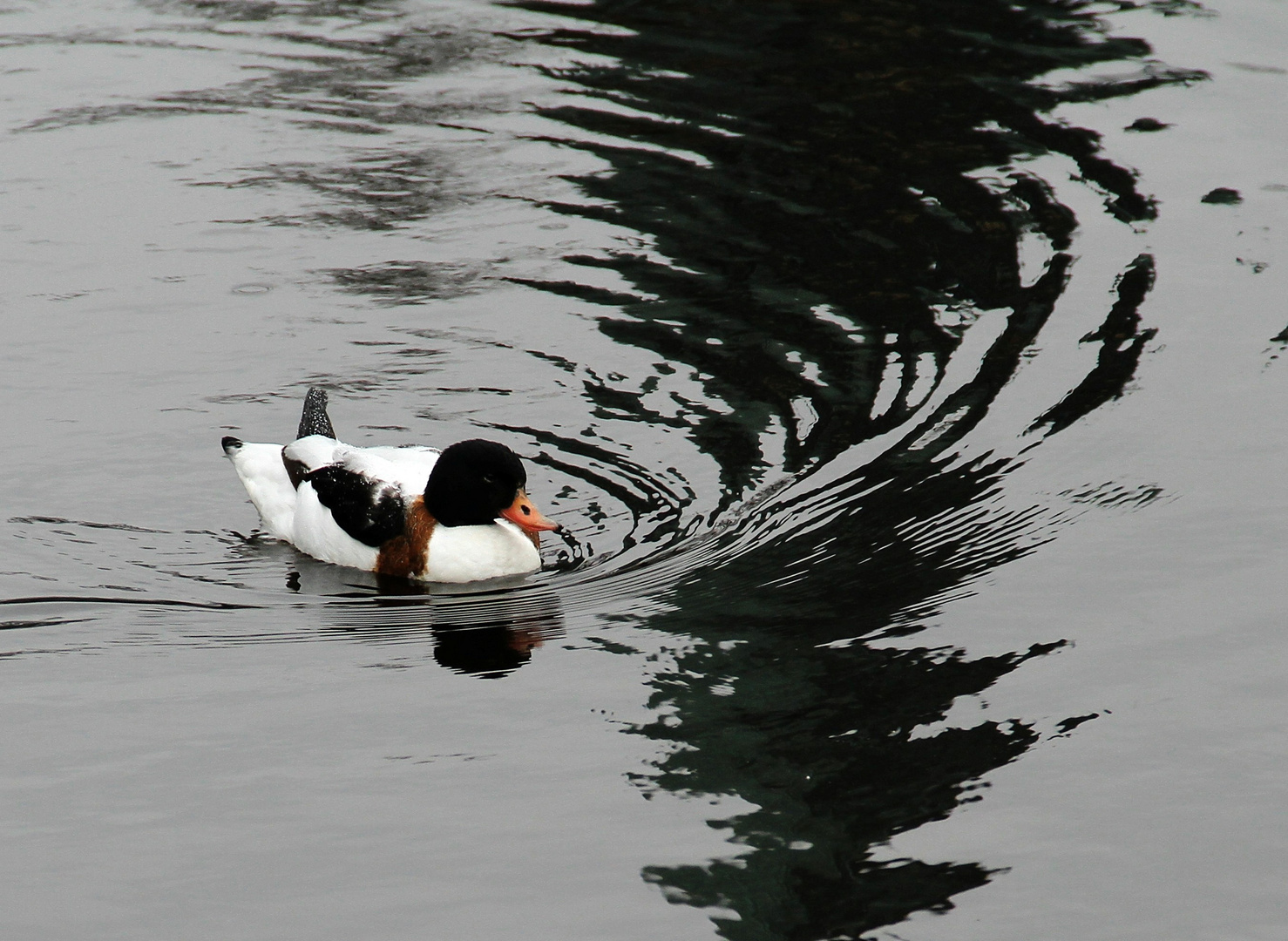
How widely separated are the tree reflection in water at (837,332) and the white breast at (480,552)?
3.17ft

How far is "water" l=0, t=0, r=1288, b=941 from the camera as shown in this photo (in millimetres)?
5871

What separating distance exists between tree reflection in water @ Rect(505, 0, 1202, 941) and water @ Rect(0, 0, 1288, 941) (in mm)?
34

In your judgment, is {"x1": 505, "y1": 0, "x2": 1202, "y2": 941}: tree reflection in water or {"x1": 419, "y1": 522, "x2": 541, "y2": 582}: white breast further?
{"x1": 419, "y1": 522, "x2": 541, "y2": 582}: white breast

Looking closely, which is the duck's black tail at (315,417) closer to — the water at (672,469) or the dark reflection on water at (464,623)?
the water at (672,469)

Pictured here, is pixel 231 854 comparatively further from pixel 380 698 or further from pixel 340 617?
pixel 340 617

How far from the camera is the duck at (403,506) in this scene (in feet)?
27.5

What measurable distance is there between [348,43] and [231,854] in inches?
473

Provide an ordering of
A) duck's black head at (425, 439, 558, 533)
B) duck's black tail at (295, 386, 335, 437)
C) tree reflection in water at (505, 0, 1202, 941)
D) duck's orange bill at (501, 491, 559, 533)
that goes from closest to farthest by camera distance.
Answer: tree reflection in water at (505, 0, 1202, 941) → duck's orange bill at (501, 491, 559, 533) → duck's black head at (425, 439, 558, 533) → duck's black tail at (295, 386, 335, 437)

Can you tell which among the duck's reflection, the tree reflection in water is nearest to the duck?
the duck's reflection

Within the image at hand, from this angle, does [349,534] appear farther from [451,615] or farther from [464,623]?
[464,623]

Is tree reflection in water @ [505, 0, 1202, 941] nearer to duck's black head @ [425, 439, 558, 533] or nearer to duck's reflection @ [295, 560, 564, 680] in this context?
duck's reflection @ [295, 560, 564, 680]

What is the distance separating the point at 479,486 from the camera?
8375 millimetres

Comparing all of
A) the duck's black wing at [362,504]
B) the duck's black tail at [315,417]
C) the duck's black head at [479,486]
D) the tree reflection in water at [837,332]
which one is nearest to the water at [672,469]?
the tree reflection in water at [837,332]

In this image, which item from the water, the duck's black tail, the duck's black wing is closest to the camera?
the water
